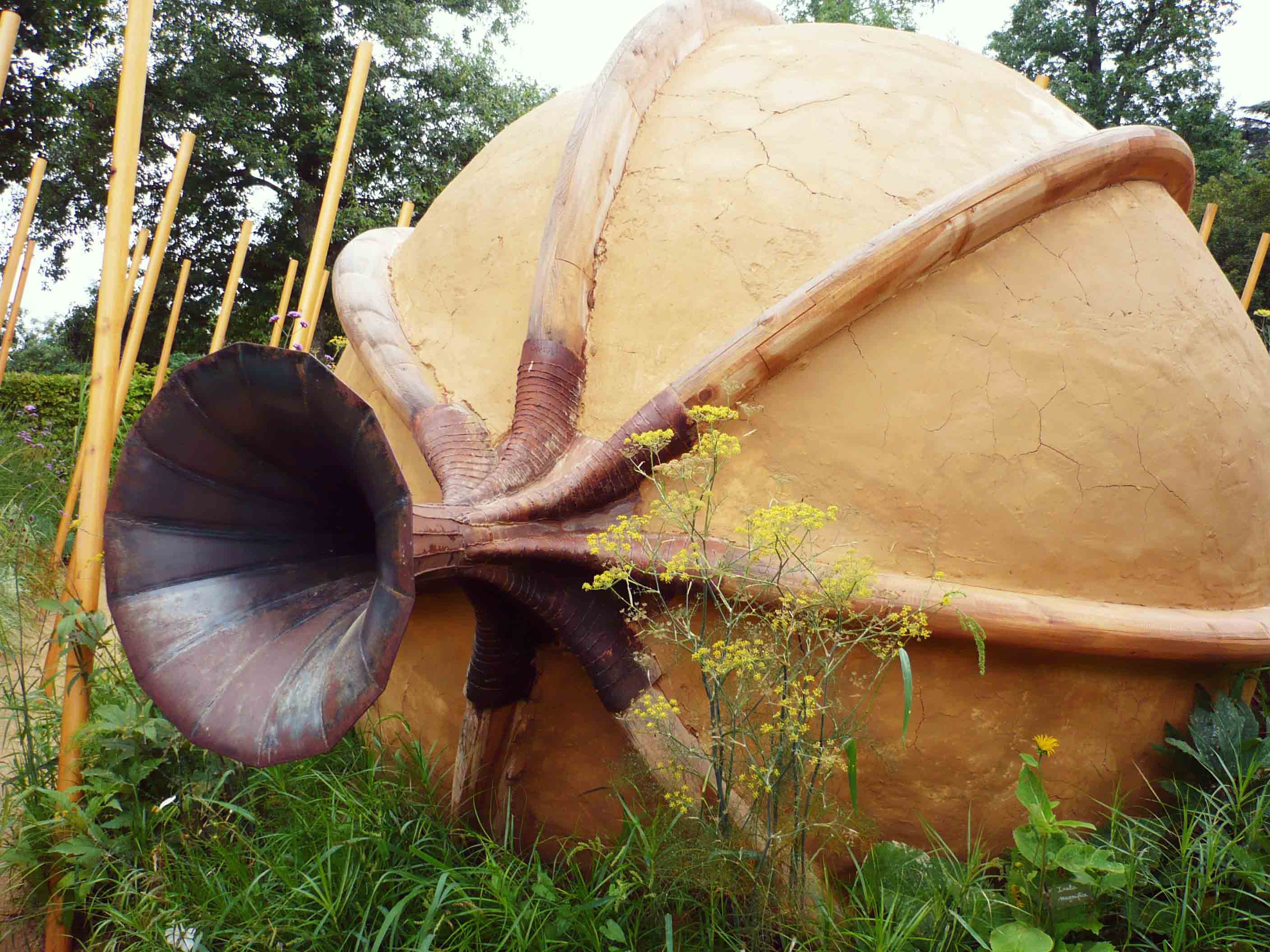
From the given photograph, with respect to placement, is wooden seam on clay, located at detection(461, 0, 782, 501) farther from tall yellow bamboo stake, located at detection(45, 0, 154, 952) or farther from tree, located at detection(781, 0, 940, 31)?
tree, located at detection(781, 0, 940, 31)

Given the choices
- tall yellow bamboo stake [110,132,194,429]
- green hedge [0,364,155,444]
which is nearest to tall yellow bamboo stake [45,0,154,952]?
tall yellow bamboo stake [110,132,194,429]

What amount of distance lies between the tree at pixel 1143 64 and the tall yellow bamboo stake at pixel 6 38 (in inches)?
580

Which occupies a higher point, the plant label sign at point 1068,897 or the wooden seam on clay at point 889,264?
the wooden seam on clay at point 889,264

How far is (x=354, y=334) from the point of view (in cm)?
232

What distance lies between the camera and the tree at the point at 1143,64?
1297cm

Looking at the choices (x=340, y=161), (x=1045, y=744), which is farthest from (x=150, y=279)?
(x=1045, y=744)

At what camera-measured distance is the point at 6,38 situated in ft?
8.55

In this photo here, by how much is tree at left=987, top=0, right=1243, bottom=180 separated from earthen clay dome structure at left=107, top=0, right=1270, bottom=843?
13.5 metres

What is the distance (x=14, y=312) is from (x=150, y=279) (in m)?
3.29

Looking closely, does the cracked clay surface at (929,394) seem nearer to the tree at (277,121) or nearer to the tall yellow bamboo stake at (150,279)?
the tall yellow bamboo stake at (150,279)

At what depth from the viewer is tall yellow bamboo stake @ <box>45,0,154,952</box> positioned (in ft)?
6.95

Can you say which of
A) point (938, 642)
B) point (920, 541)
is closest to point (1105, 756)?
point (938, 642)

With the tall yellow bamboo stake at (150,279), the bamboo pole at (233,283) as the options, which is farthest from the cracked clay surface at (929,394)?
the bamboo pole at (233,283)

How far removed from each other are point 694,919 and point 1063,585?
1093 mm
